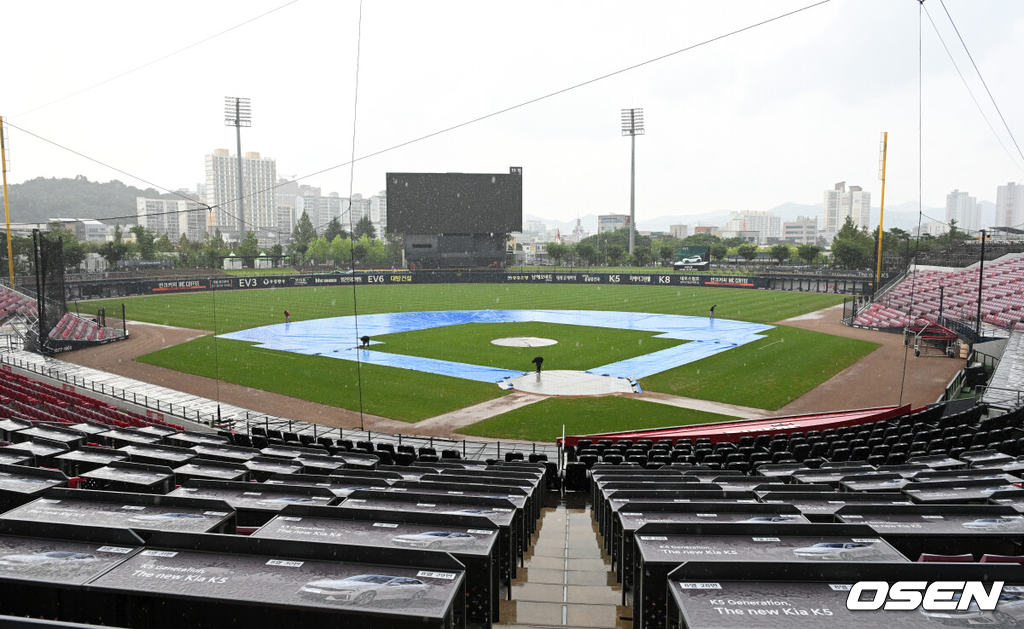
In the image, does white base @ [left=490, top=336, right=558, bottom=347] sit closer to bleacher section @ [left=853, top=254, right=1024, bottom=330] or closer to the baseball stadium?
the baseball stadium

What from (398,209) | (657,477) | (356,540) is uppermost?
(398,209)

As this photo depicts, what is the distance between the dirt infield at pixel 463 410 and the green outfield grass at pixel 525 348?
8.14 m

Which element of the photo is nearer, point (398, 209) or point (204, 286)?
point (204, 286)

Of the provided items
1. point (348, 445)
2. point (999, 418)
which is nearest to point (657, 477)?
point (348, 445)

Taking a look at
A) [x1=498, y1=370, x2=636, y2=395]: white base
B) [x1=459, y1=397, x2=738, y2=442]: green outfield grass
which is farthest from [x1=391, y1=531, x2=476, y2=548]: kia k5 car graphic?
[x1=498, y1=370, x2=636, y2=395]: white base

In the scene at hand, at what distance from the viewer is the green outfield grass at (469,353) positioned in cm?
2648

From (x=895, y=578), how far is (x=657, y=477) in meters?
6.74

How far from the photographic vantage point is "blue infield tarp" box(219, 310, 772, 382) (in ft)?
104

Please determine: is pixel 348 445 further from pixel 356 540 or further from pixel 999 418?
pixel 999 418

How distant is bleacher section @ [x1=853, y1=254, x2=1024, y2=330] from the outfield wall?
520 inches

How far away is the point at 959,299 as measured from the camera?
157ft

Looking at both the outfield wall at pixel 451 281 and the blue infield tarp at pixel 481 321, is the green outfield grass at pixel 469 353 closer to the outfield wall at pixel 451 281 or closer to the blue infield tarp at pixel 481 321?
the blue infield tarp at pixel 481 321

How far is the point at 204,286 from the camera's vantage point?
75562mm

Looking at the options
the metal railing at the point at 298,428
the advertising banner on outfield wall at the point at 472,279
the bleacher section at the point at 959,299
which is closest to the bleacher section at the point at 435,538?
the metal railing at the point at 298,428
